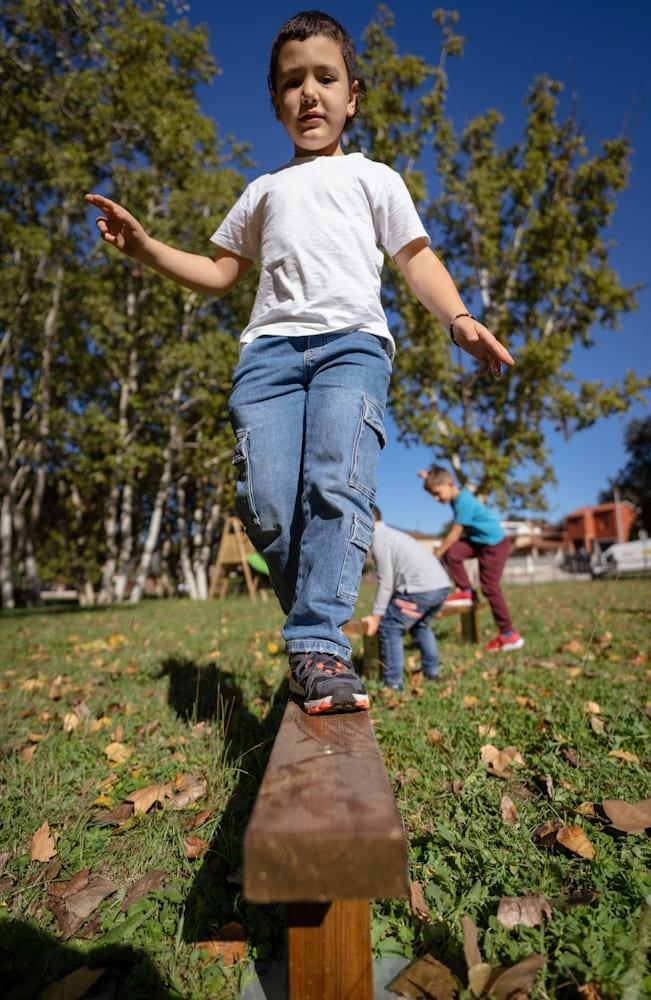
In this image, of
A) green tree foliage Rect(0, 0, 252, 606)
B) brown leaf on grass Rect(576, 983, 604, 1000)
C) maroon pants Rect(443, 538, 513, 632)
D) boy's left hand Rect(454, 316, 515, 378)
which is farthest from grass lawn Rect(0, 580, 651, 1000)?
green tree foliage Rect(0, 0, 252, 606)

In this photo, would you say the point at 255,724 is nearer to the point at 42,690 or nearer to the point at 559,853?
the point at 559,853

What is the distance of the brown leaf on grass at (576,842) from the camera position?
5.27ft

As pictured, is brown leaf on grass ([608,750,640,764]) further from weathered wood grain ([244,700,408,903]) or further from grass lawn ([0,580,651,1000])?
weathered wood grain ([244,700,408,903])

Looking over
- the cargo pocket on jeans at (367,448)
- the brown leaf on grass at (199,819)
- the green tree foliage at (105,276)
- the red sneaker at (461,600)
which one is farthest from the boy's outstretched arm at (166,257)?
the green tree foliage at (105,276)

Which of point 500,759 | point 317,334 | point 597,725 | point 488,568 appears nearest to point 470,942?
point 500,759

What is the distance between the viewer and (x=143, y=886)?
162 cm

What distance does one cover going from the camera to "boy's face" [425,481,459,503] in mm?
6165

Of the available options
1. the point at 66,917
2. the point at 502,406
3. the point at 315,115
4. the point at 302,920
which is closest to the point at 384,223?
the point at 315,115

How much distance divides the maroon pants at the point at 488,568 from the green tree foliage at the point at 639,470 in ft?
125

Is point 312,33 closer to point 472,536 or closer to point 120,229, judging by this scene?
point 120,229

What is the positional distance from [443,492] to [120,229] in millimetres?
4503

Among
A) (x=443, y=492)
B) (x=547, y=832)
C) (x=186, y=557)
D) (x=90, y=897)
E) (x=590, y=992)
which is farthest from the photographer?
(x=186, y=557)

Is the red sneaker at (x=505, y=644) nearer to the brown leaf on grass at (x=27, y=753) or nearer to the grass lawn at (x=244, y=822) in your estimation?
the grass lawn at (x=244, y=822)

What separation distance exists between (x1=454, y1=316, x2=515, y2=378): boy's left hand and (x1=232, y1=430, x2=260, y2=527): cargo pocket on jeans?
0.78 m
